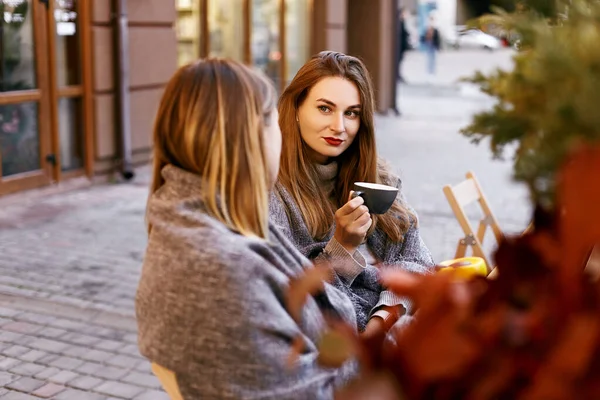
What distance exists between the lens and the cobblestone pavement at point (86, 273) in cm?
412

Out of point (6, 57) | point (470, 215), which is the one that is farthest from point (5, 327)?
point (470, 215)

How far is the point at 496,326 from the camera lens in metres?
1.01

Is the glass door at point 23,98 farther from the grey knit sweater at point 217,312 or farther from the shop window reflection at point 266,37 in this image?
the grey knit sweater at point 217,312

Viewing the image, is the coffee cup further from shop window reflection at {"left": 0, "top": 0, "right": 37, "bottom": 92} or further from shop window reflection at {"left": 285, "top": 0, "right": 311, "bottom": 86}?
shop window reflection at {"left": 285, "top": 0, "right": 311, "bottom": 86}

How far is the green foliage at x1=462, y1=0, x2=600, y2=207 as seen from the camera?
103 cm

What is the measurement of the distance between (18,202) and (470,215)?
4213mm

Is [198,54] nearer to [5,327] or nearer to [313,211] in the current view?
[5,327]

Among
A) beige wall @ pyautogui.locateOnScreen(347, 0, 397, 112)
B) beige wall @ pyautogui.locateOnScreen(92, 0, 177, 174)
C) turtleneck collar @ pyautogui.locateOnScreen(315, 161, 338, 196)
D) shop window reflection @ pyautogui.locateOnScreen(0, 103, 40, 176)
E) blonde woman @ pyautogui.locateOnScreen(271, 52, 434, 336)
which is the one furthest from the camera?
beige wall @ pyautogui.locateOnScreen(347, 0, 397, 112)

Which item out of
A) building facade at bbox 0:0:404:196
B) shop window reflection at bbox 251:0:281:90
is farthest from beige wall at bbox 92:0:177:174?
shop window reflection at bbox 251:0:281:90

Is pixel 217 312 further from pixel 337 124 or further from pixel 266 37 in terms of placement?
pixel 266 37

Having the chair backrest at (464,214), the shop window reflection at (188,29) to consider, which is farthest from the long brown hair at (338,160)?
the shop window reflection at (188,29)

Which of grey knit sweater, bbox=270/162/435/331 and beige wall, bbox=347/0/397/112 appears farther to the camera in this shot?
beige wall, bbox=347/0/397/112

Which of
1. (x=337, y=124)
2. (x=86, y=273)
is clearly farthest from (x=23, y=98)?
(x=337, y=124)

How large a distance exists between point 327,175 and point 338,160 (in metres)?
0.08
